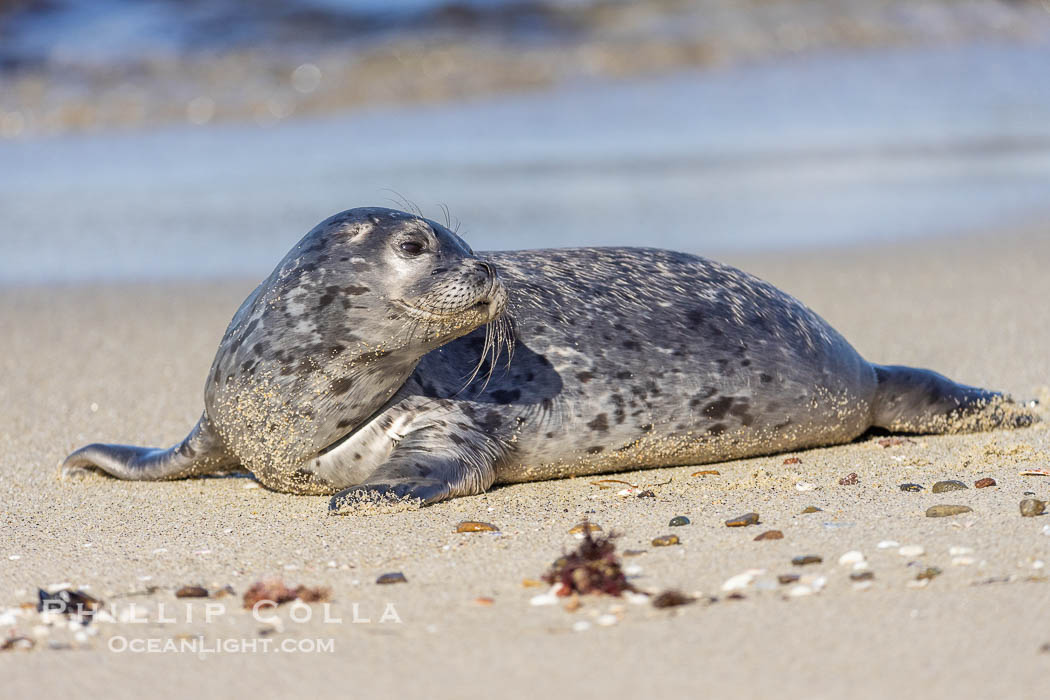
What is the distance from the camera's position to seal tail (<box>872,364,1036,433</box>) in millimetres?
5207

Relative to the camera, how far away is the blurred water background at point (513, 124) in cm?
1038

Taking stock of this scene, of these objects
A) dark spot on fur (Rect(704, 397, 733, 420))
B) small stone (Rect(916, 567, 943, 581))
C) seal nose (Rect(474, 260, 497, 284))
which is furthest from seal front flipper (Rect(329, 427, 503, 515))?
small stone (Rect(916, 567, 943, 581))

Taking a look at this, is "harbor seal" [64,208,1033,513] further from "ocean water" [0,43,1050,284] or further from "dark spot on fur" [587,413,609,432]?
"ocean water" [0,43,1050,284]

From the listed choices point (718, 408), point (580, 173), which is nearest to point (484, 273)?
point (718, 408)

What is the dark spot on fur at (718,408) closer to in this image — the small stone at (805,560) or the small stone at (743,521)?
the small stone at (743,521)

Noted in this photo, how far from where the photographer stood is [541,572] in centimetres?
347

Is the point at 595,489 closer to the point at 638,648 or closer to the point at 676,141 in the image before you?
the point at 638,648

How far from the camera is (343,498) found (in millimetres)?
4211

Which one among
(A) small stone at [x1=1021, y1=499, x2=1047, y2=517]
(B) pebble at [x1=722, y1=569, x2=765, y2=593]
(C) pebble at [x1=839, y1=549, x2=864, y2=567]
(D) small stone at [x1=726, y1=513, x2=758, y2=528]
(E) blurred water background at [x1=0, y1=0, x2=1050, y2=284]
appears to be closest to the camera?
(B) pebble at [x1=722, y1=569, x2=765, y2=593]

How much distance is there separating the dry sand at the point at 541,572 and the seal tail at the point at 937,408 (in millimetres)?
101

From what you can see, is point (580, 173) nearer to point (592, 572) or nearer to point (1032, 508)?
point (1032, 508)

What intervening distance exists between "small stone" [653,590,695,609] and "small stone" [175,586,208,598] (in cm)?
114

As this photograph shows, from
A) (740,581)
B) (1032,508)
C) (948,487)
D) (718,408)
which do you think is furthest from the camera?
(718,408)

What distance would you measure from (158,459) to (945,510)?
276cm
